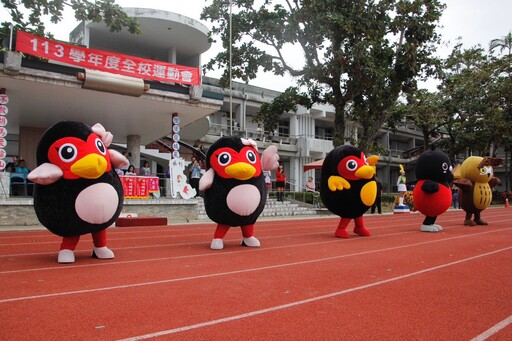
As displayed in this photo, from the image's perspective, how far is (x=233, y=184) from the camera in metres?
7.52

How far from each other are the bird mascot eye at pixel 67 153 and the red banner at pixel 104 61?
7.25m

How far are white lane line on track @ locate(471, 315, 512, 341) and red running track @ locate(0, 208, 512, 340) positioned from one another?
15mm

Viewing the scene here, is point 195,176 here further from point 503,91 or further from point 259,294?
point 503,91

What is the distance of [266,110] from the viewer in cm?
2078

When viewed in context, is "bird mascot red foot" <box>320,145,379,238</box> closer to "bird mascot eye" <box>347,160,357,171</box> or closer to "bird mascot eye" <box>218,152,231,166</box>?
"bird mascot eye" <box>347,160,357,171</box>

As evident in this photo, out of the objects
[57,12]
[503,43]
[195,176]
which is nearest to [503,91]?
[503,43]

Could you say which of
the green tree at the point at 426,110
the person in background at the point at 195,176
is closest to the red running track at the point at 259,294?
the person in background at the point at 195,176

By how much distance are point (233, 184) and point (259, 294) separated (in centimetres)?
326

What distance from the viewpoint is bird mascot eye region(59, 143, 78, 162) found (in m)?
6.03

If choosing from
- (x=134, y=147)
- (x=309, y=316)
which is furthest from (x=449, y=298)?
(x=134, y=147)

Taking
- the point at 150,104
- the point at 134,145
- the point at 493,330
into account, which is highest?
the point at 150,104

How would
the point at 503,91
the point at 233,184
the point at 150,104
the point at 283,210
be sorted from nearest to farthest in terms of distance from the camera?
the point at 233,184
the point at 150,104
the point at 283,210
the point at 503,91

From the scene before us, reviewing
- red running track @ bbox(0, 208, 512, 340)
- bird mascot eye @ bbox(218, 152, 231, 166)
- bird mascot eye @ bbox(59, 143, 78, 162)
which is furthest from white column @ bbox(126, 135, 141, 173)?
bird mascot eye @ bbox(59, 143, 78, 162)

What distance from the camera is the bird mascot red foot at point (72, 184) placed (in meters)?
5.98
